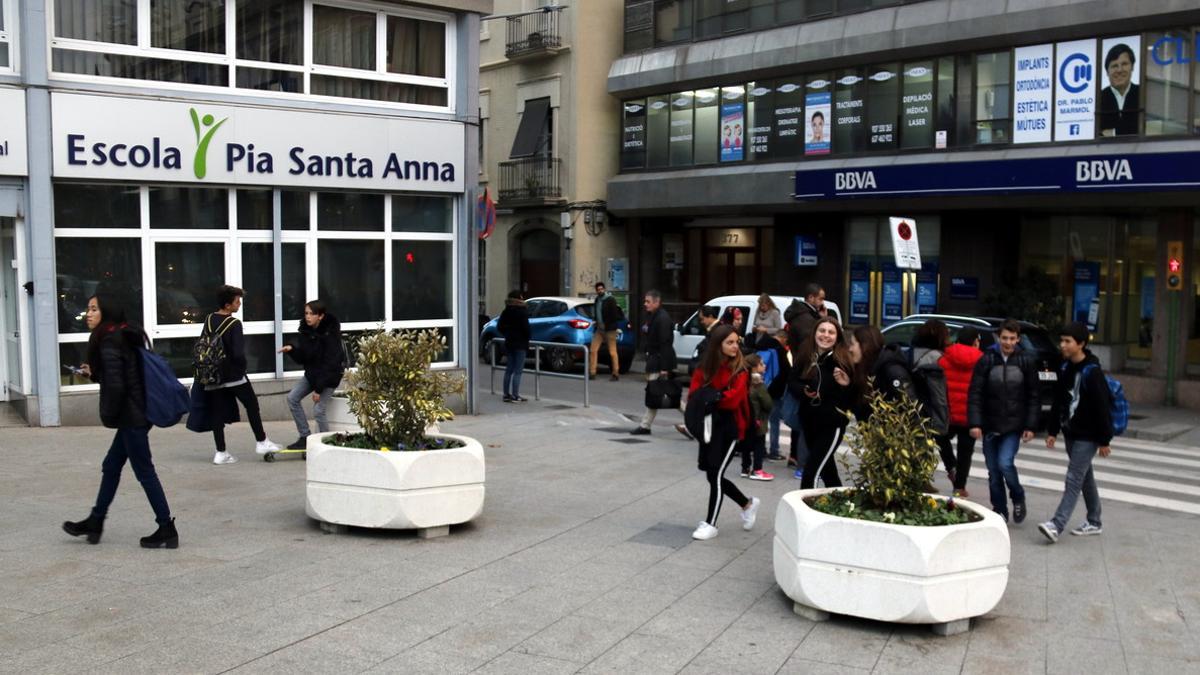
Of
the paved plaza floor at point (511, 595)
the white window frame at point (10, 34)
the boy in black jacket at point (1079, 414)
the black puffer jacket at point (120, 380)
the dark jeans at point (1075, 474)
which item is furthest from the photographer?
the white window frame at point (10, 34)

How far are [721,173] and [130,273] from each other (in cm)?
1664

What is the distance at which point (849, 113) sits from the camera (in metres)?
24.7

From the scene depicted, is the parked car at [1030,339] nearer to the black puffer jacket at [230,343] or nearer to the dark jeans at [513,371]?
the dark jeans at [513,371]

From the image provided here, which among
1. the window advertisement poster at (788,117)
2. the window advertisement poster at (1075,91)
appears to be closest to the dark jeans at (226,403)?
the window advertisement poster at (1075,91)

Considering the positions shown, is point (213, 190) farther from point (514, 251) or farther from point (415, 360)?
point (514, 251)

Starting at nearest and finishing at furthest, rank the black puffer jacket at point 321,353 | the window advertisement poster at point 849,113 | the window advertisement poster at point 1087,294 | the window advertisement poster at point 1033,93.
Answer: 1. the black puffer jacket at point 321,353
2. the window advertisement poster at point 1033,93
3. the window advertisement poster at point 1087,294
4. the window advertisement poster at point 849,113

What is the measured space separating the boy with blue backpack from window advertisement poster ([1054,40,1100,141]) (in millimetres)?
13726

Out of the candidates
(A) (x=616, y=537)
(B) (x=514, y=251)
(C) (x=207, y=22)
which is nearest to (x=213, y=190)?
(C) (x=207, y=22)

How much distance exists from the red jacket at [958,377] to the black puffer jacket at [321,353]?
571 centimetres

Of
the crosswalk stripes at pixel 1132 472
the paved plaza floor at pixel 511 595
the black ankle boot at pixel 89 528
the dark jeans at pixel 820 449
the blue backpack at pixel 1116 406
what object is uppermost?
the blue backpack at pixel 1116 406

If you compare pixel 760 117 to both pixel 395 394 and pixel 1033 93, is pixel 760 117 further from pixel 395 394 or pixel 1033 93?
pixel 395 394

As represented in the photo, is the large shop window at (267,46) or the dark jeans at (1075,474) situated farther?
the large shop window at (267,46)

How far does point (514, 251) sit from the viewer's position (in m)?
32.8

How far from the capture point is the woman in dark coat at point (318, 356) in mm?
11117
